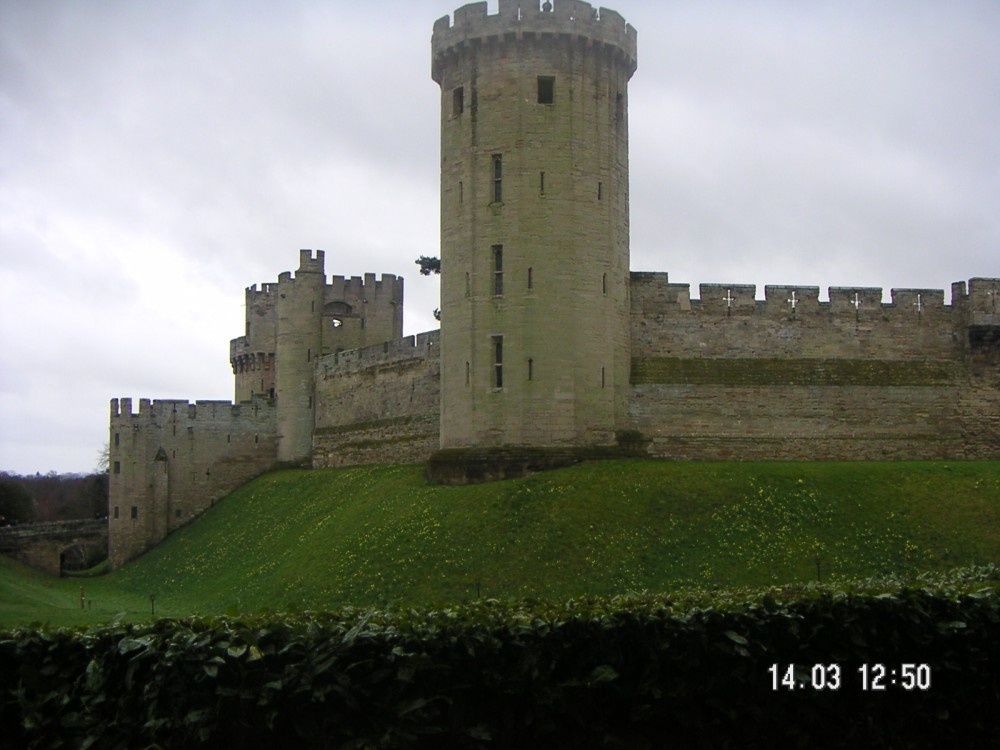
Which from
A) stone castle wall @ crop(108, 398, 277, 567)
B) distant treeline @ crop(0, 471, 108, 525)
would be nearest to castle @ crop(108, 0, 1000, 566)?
stone castle wall @ crop(108, 398, 277, 567)

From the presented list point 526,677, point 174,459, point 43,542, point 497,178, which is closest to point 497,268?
point 497,178

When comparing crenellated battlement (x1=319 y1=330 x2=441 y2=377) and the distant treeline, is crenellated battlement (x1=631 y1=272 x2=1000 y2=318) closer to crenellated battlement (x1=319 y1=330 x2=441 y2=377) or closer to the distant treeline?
crenellated battlement (x1=319 y1=330 x2=441 y2=377)

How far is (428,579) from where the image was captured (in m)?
32.8

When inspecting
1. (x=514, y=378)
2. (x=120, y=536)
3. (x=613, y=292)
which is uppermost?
(x=613, y=292)

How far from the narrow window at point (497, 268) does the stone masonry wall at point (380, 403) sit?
33.7ft

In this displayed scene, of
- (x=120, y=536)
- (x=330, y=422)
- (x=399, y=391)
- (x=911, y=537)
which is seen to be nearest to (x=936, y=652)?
(x=911, y=537)

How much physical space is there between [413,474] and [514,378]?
286 inches

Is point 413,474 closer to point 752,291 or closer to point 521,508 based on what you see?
point 521,508

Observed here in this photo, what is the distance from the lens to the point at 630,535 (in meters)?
33.3

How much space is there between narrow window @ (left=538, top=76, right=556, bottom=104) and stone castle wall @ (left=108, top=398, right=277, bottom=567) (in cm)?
2670

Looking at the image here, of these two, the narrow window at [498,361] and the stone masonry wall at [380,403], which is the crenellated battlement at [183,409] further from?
the narrow window at [498,361]

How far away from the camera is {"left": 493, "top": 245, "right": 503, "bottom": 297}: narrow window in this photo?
38062 millimetres

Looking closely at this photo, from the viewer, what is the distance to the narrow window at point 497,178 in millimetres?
38250

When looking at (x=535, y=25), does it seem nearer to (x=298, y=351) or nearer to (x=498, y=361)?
(x=498, y=361)
